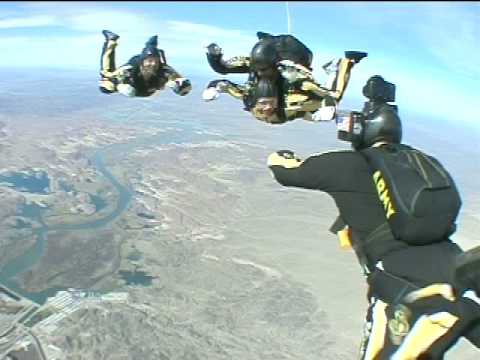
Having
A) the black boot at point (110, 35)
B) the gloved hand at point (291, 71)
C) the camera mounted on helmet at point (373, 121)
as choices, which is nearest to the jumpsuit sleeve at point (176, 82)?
the black boot at point (110, 35)

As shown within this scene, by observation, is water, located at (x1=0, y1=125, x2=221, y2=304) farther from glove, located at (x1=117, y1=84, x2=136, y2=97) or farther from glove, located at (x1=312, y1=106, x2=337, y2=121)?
glove, located at (x1=312, y1=106, x2=337, y2=121)

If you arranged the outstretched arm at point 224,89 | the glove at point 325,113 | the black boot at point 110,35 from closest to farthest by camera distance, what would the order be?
the glove at point 325,113 → the outstretched arm at point 224,89 → the black boot at point 110,35

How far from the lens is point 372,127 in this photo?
2.21 meters

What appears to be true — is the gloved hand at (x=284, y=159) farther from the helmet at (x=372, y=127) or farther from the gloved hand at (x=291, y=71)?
the gloved hand at (x=291, y=71)

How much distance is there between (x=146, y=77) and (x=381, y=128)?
7.42 feet

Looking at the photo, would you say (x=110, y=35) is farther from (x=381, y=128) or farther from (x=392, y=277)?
(x=392, y=277)

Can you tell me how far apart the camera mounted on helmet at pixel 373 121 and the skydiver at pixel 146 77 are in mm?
1882

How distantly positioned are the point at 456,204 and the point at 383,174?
0.86 ft

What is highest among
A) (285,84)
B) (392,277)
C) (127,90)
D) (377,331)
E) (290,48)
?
(290,48)

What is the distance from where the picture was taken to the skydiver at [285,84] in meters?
3.57

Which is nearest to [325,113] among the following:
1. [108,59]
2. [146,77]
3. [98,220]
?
[146,77]

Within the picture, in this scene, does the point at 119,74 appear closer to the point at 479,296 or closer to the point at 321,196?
the point at 479,296

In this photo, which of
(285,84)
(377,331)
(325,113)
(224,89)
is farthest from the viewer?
(224,89)

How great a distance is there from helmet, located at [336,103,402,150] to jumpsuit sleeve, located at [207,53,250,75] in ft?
5.93
